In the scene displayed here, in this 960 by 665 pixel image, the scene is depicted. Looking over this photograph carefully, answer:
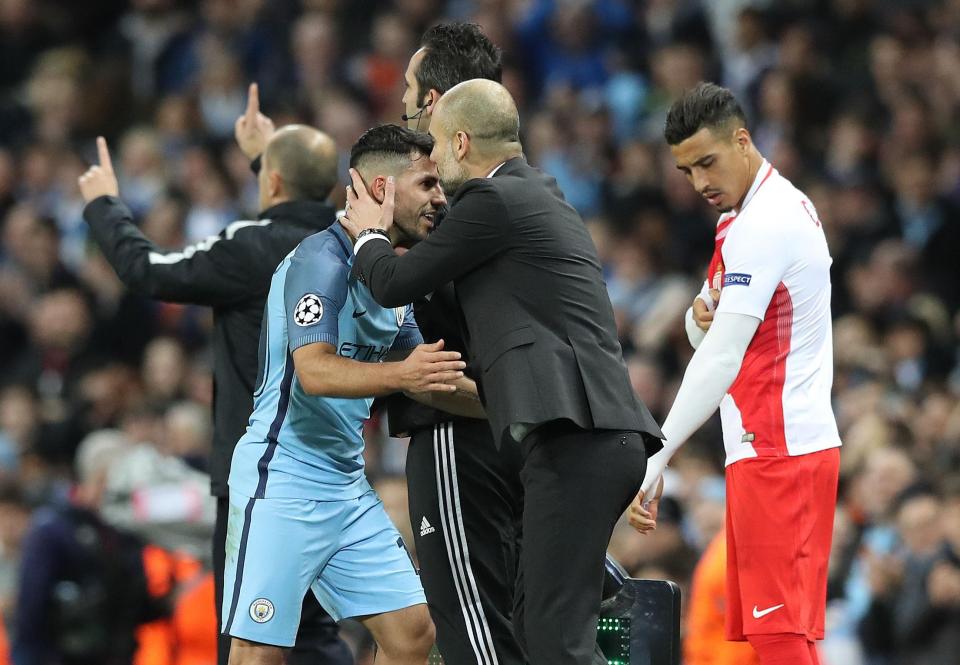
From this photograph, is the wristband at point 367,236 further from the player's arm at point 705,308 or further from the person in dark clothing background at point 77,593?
the person in dark clothing background at point 77,593

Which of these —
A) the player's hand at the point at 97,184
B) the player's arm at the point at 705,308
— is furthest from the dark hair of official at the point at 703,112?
the player's hand at the point at 97,184

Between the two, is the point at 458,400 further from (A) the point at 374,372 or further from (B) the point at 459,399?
(A) the point at 374,372

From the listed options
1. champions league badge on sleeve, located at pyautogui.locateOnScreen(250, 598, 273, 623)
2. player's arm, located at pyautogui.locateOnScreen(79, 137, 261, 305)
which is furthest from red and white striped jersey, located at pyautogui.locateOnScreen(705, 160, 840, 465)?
player's arm, located at pyautogui.locateOnScreen(79, 137, 261, 305)

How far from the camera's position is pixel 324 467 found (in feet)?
17.6


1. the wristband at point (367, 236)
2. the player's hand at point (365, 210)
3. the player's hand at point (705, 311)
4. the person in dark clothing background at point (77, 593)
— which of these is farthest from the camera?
the person in dark clothing background at point (77, 593)

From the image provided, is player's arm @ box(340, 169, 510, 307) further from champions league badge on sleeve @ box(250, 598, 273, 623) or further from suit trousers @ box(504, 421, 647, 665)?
champions league badge on sleeve @ box(250, 598, 273, 623)

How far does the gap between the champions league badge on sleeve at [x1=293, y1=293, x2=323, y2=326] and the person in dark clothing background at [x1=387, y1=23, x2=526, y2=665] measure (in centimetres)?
46

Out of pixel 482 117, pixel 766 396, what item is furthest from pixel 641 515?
pixel 482 117

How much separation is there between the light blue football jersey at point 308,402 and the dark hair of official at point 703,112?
44.7 inches

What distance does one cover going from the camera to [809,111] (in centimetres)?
1168

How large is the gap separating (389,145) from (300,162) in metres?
1.03

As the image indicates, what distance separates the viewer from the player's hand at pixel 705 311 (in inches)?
218

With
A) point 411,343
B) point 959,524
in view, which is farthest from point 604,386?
point 959,524

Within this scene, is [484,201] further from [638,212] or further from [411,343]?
[638,212]
